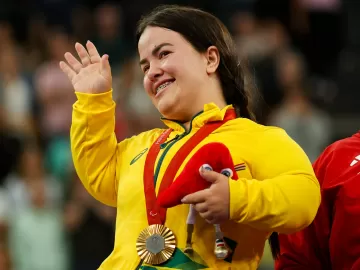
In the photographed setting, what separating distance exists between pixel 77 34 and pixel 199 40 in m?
4.61

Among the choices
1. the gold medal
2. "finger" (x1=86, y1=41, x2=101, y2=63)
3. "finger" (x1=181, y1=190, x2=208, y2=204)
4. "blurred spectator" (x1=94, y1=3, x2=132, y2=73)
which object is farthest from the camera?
"blurred spectator" (x1=94, y1=3, x2=132, y2=73)

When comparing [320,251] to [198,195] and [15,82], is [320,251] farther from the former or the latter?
[15,82]

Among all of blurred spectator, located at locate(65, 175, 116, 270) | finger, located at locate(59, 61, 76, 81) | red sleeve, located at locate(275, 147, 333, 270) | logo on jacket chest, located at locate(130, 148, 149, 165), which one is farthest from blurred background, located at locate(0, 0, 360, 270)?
logo on jacket chest, located at locate(130, 148, 149, 165)

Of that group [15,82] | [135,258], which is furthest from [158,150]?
[15,82]

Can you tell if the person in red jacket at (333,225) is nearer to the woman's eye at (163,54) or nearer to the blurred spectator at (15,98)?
the woman's eye at (163,54)

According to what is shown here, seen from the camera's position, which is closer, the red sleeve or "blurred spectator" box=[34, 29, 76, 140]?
the red sleeve

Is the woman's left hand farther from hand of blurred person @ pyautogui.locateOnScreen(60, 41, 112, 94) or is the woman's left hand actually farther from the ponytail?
hand of blurred person @ pyautogui.locateOnScreen(60, 41, 112, 94)

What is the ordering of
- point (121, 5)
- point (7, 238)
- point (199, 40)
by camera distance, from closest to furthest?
1. point (199, 40)
2. point (7, 238)
3. point (121, 5)

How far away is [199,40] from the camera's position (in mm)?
2777

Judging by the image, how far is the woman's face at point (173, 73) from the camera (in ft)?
8.90

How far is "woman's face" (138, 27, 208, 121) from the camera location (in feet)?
8.90

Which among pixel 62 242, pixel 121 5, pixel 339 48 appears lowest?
pixel 62 242

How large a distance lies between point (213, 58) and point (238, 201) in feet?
2.04

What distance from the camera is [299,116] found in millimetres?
6062
